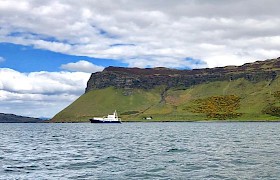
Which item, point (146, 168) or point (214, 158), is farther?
point (214, 158)

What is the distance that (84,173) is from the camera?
135ft

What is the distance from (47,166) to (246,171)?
72.0ft

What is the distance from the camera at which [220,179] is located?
36.4 m

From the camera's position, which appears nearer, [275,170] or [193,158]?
[275,170]

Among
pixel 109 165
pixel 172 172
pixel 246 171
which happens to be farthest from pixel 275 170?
pixel 109 165

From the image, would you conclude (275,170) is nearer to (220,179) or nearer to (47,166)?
(220,179)

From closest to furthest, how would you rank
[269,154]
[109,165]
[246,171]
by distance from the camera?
[246,171] → [109,165] → [269,154]

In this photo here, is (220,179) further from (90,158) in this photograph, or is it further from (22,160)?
(22,160)

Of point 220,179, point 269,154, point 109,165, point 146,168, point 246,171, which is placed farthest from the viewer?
point 269,154

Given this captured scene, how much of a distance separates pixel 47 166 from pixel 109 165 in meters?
7.05

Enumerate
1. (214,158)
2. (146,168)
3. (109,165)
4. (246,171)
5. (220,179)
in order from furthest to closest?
(214,158), (109,165), (146,168), (246,171), (220,179)

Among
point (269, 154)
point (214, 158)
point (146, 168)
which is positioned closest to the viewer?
point (146, 168)

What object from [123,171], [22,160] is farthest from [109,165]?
[22,160]

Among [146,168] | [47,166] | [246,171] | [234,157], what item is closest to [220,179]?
[246,171]
